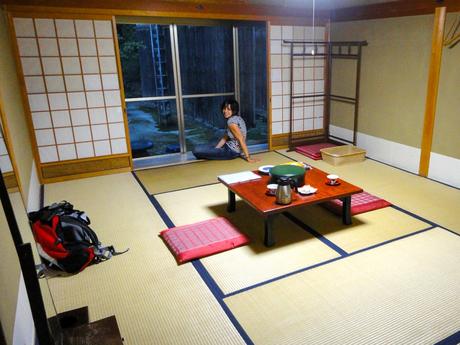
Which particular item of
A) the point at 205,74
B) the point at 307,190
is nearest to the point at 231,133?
the point at 307,190

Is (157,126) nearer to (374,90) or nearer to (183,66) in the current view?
(183,66)

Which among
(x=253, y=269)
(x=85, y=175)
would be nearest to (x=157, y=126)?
(x=85, y=175)

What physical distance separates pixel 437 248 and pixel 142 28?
7.82 metres

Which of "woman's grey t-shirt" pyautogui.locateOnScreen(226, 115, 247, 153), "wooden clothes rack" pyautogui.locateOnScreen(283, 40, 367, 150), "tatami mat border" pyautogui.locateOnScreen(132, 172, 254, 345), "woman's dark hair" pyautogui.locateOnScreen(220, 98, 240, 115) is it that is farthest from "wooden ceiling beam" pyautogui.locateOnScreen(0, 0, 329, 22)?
"tatami mat border" pyautogui.locateOnScreen(132, 172, 254, 345)

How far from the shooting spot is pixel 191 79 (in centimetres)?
859

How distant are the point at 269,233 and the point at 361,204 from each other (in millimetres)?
1192

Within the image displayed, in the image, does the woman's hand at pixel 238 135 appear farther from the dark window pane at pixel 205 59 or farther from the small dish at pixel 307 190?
the dark window pane at pixel 205 59

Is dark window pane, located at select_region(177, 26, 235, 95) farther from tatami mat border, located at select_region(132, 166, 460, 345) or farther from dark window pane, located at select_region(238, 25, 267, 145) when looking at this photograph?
tatami mat border, located at select_region(132, 166, 460, 345)

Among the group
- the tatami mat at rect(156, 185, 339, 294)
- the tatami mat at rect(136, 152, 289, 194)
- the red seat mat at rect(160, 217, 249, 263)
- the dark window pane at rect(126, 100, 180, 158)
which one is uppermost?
the dark window pane at rect(126, 100, 180, 158)

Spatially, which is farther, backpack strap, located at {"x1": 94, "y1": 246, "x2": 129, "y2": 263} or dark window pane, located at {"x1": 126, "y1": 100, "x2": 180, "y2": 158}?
dark window pane, located at {"x1": 126, "y1": 100, "x2": 180, "y2": 158}

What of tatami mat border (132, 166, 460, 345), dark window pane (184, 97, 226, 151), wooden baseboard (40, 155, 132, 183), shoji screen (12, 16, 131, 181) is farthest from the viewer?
dark window pane (184, 97, 226, 151)

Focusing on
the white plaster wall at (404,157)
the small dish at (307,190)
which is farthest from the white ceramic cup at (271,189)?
the white plaster wall at (404,157)

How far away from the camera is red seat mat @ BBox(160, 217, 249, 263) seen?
2.84 m

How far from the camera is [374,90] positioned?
204 inches
